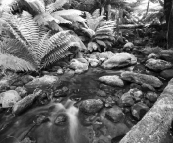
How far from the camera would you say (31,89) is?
2799mm

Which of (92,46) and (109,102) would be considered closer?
(109,102)

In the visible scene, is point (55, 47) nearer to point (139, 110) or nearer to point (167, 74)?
point (139, 110)

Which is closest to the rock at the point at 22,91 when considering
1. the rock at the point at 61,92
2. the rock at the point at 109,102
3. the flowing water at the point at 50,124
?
the flowing water at the point at 50,124

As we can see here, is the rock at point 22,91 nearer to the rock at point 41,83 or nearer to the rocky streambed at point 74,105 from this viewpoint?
the rocky streambed at point 74,105

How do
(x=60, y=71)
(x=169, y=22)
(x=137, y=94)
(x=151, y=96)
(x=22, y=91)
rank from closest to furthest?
(x=151, y=96) → (x=137, y=94) → (x=22, y=91) → (x=60, y=71) → (x=169, y=22)

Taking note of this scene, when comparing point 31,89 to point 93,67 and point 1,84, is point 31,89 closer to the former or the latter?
point 1,84

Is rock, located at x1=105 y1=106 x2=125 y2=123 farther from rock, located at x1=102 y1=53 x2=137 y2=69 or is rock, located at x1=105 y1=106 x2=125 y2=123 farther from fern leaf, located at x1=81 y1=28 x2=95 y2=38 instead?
fern leaf, located at x1=81 y1=28 x2=95 y2=38

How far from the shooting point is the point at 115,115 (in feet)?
6.79

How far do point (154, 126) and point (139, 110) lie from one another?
24.0 inches

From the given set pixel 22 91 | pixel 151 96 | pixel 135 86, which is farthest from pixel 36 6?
pixel 151 96

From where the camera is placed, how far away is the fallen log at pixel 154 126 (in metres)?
1.37

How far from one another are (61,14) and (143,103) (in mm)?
3563

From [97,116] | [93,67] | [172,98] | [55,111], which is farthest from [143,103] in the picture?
[93,67]

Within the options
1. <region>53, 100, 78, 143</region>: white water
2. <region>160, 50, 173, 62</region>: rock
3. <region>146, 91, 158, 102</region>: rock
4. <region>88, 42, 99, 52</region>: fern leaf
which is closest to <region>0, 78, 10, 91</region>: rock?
<region>53, 100, 78, 143</region>: white water
